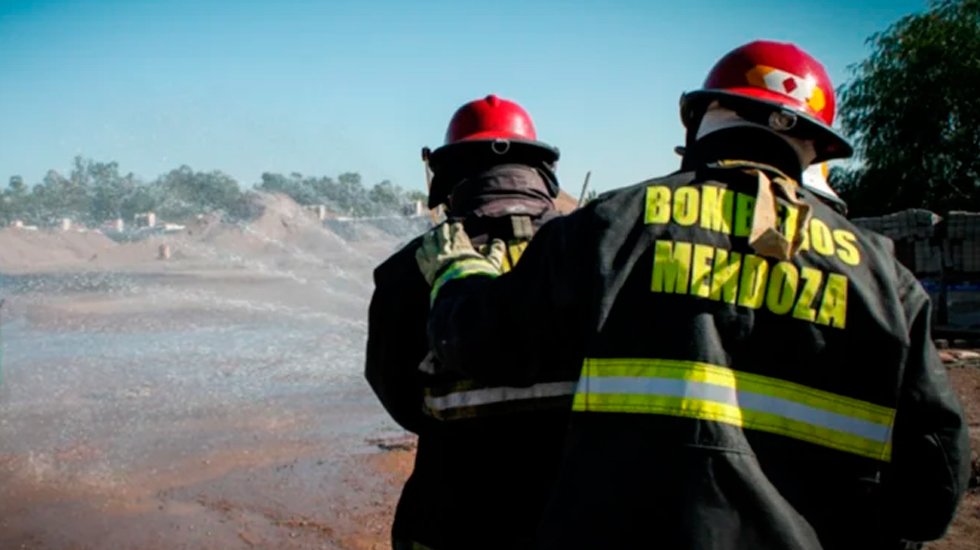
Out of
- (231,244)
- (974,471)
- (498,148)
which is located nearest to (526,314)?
(498,148)

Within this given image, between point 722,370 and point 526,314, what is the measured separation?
39 centimetres

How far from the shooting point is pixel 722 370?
156 centimetres

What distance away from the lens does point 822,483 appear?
164 cm

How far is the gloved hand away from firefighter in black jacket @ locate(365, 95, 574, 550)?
0.75ft

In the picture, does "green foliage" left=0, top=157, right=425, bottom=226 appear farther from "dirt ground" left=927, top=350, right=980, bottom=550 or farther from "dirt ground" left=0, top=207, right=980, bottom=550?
"dirt ground" left=927, top=350, right=980, bottom=550

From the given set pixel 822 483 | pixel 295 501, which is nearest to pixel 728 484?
pixel 822 483

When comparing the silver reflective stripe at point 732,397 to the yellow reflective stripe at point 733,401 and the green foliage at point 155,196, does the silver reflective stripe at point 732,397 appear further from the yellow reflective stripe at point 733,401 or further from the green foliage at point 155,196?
the green foliage at point 155,196

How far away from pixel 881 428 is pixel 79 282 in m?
26.8

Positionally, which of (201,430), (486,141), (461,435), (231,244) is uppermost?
(231,244)

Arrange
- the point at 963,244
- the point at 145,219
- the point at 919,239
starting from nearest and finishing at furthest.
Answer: the point at 963,244 < the point at 919,239 < the point at 145,219

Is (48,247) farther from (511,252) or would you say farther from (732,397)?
(732,397)

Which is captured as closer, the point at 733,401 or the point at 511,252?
the point at 733,401

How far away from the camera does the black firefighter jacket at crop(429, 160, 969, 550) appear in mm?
1543

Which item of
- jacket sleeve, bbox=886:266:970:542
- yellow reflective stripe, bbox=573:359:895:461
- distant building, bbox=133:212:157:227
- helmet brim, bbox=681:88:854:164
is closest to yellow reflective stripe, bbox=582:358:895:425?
yellow reflective stripe, bbox=573:359:895:461
